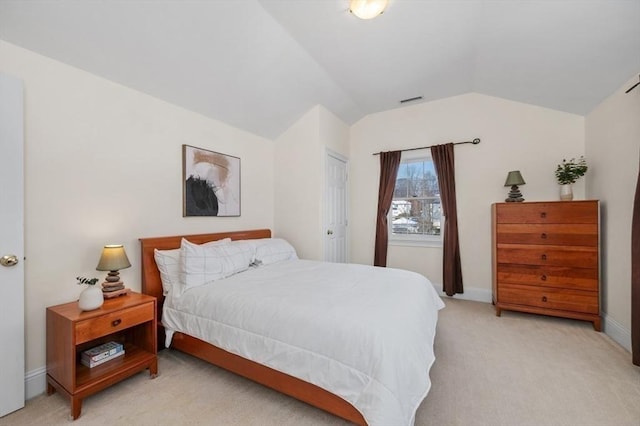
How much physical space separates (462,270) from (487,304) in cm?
51

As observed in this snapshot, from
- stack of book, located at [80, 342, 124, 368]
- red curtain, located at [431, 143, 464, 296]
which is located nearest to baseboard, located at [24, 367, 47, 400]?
stack of book, located at [80, 342, 124, 368]

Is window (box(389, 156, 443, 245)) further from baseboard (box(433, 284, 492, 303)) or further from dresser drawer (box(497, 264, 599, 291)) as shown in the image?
dresser drawer (box(497, 264, 599, 291))

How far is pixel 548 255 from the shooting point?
114 inches

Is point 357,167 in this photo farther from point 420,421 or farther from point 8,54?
point 8,54

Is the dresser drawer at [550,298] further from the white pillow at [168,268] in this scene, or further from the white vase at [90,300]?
the white vase at [90,300]

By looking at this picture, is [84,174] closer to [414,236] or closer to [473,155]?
[414,236]

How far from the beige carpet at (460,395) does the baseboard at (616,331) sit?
0.23 ft

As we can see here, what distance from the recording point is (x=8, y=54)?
174cm

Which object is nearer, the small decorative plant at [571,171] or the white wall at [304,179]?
the small decorative plant at [571,171]

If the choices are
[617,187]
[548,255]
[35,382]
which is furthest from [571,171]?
[35,382]

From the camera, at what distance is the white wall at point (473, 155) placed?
3369mm

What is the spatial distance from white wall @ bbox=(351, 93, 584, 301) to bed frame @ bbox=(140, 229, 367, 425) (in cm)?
256

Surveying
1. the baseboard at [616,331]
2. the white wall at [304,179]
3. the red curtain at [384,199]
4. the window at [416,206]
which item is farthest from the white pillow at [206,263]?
the baseboard at [616,331]

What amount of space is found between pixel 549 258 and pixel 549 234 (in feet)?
0.85
